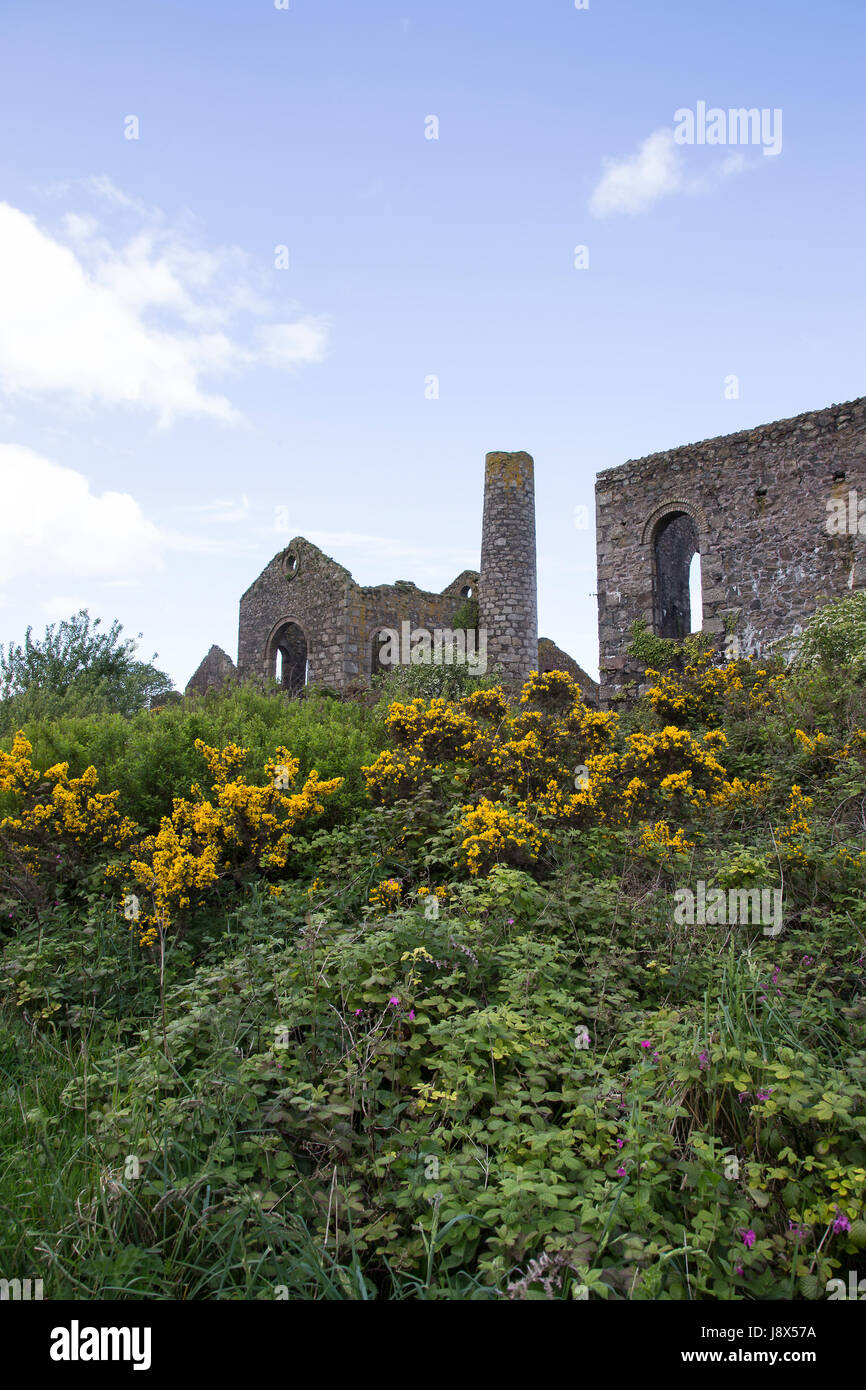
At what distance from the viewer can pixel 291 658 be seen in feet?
→ 73.1

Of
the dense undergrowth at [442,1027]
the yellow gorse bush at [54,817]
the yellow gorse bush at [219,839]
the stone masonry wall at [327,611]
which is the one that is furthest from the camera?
the stone masonry wall at [327,611]

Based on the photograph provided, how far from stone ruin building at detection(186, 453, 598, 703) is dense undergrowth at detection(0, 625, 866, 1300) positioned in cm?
964

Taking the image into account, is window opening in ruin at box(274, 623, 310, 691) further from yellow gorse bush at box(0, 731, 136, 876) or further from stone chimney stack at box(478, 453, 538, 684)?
yellow gorse bush at box(0, 731, 136, 876)

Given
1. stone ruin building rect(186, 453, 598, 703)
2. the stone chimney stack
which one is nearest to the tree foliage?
stone ruin building rect(186, 453, 598, 703)

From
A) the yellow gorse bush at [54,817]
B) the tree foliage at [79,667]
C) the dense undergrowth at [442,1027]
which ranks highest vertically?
the tree foliage at [79,667]

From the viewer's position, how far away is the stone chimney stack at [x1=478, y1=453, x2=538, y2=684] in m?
16.6

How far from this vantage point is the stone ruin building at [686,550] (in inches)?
484

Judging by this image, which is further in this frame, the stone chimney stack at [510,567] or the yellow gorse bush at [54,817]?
the stone chimney stack at [510,567]

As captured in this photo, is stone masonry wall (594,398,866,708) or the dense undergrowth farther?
stone masonry wall (594,398,866,708)

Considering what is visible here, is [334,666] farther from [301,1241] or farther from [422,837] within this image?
[301,1241]

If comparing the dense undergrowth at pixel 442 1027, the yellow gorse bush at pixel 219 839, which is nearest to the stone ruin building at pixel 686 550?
the dense undergrowth at pixel 442 1027

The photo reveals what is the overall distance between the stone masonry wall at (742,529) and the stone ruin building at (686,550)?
0.06 ft

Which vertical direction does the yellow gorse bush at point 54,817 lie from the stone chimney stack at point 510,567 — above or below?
below

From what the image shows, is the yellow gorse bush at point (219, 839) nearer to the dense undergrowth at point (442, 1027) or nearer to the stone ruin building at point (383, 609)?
the dense undergrowth at point (442, 1027)
